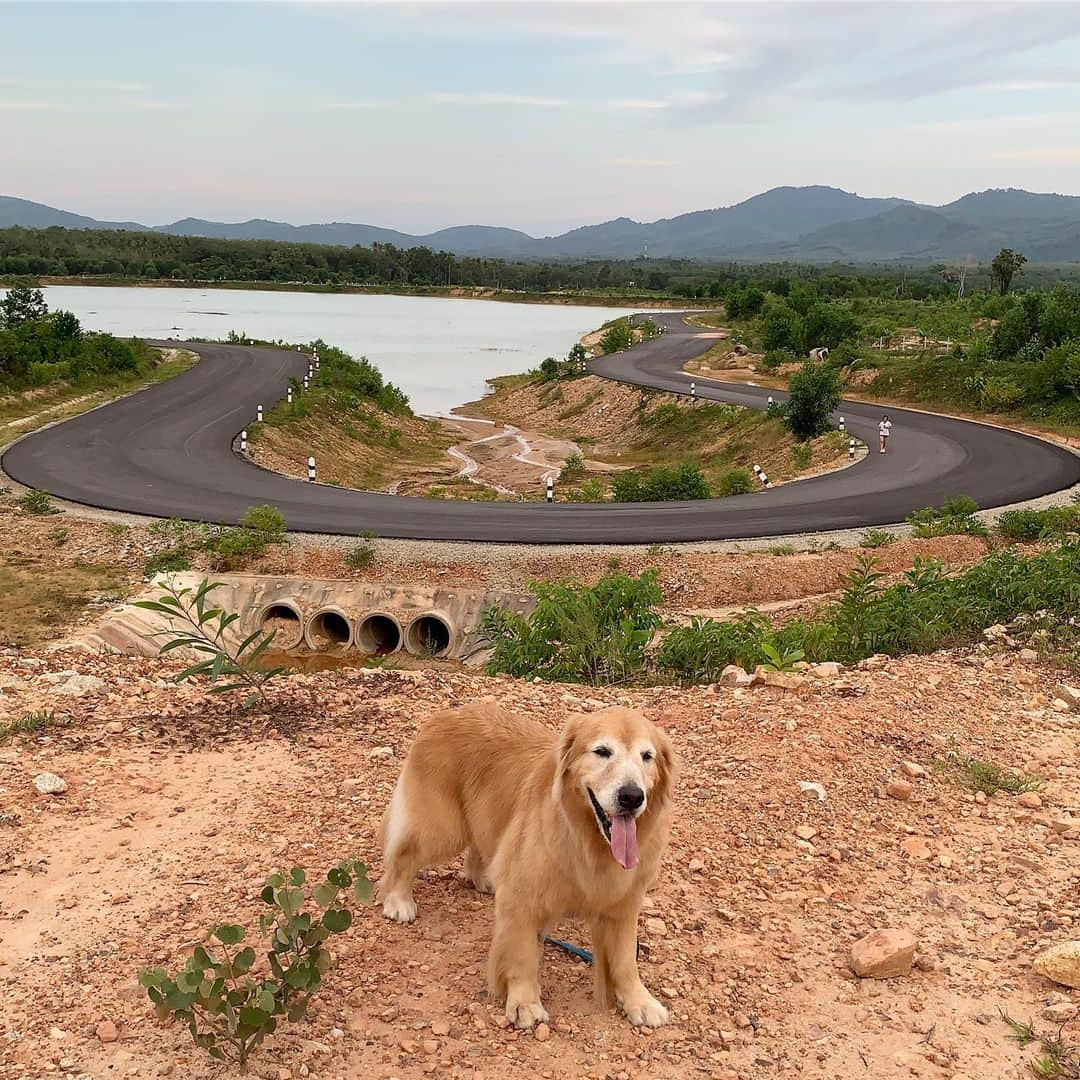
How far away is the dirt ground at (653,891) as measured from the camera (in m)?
4.02

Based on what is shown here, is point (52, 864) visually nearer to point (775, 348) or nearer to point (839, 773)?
point (839, 773)

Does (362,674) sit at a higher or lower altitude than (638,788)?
lower

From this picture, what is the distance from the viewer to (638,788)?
357cm

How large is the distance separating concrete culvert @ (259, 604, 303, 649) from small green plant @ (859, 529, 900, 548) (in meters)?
10.3

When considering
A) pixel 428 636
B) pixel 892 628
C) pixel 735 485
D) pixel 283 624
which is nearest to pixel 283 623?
pixel 283 624

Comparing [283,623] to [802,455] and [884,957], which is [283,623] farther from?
[802,455]

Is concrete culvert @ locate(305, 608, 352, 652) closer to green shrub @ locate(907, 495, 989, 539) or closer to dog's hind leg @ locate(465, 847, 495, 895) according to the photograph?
green shrub @ locate(907, 495, 989, 539)

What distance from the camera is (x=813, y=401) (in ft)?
103

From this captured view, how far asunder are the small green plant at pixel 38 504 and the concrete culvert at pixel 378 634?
882cm

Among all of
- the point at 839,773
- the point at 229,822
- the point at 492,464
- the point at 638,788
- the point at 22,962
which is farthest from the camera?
the point at 492,464

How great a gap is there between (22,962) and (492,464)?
32.8 metres

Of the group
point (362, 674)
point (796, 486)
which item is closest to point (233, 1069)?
point (362, 674)

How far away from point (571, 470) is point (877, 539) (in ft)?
55.7

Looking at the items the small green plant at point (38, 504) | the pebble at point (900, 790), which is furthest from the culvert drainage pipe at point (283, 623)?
the pebble at point (900, 790)
